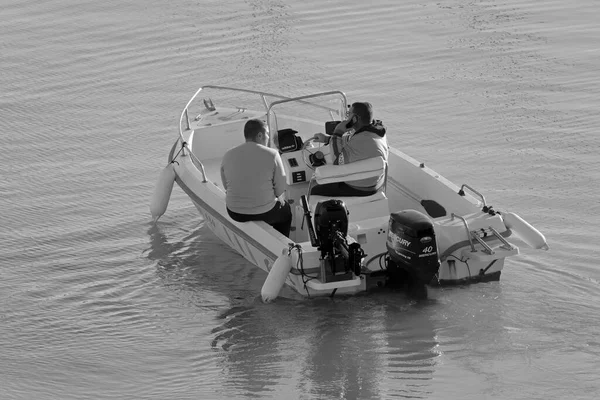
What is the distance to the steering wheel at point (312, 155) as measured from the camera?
8.87 m

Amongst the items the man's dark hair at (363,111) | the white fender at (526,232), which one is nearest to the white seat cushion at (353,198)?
the man's dark hair at (363,111)

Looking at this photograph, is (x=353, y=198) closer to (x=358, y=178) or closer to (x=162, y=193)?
(x=358, y=178)

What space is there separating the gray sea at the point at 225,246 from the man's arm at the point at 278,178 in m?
0.78

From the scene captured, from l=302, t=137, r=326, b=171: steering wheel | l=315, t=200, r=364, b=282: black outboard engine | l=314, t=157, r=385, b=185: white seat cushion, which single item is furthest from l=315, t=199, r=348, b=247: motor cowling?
l=302, t=137, r=326, b=171: steering wheel

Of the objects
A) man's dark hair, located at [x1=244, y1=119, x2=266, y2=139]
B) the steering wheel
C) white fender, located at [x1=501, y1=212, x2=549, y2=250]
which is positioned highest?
man's dark hair, located at [x1=244, y1=119, x2=266, y2=139]

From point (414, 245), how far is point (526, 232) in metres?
0.90

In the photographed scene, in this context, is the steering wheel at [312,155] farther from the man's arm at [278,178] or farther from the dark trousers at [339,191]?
the man's arm at [278,178]

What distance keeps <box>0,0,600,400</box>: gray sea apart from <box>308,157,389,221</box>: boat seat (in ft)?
2.40

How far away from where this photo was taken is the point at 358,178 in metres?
8.05

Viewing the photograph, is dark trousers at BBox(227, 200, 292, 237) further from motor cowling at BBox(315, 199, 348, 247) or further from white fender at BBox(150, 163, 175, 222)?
white fender at BBox(150, 163, 175, 222)

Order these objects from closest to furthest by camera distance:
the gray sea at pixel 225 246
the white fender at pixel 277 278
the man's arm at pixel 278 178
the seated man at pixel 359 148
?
the gray sea at pixel 225 246
the white fender at pixel 277 278
the man's arm at pixel 278 178
the seated man at pixel 359 148

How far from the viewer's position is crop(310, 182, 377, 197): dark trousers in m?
8.25

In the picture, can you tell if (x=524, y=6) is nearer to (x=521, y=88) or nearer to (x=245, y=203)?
(x=521, y=88)

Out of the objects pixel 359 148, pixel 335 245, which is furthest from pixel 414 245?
pixel 359 148
